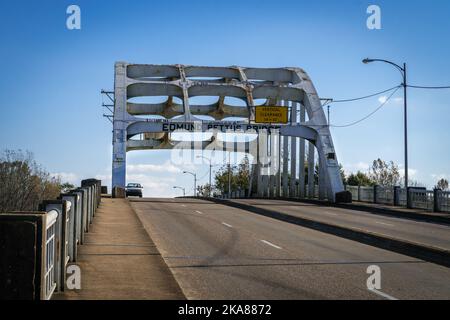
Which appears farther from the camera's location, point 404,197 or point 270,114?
point 270,114

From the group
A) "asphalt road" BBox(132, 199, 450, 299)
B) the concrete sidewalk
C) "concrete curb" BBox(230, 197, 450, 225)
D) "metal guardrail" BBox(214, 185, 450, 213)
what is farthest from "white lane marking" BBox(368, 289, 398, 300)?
"metal guardrail" BBox(214, 185, 450, 213)

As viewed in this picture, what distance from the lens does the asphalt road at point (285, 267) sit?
9.98m

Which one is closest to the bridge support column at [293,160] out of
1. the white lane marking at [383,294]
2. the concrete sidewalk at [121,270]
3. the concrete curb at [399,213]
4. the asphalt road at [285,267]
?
the concrete curb at [399,213]

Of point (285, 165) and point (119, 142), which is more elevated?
point (119, 142)

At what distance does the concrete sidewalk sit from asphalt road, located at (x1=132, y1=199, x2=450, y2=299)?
40 centimetres

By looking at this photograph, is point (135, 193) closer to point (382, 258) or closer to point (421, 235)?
point (421, 235)

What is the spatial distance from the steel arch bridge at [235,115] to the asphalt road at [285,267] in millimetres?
27705

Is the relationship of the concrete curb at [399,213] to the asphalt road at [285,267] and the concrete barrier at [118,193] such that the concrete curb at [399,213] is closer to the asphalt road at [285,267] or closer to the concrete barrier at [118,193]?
the asphalt road at [285,267]

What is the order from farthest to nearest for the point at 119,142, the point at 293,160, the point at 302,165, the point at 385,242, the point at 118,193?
the point at 293,160, the point at 302,165, the point at 119,142, the point at 118,193, the point at 385,242

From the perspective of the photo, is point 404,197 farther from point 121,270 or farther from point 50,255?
point 50,255

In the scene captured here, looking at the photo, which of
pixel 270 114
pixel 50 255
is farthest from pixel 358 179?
pixel 50 255

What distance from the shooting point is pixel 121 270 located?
11.3 m

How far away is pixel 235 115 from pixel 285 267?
59.7 m

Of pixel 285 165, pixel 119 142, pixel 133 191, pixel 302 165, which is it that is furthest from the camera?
pixel 133 191
